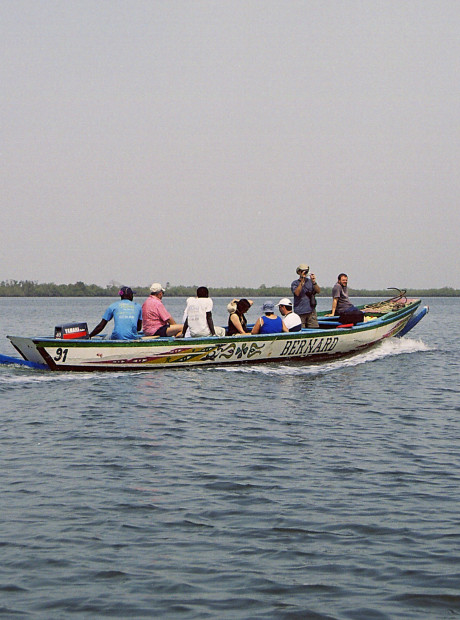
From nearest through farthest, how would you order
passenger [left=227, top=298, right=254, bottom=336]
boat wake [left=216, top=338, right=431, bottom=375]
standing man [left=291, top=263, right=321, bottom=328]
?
passenger [left=227, top=298, right=254, bottom=336], boat wake [left=216, top=338, right=431, bottom=375], standing man [left=291, top=263, right=321, bottom=328]

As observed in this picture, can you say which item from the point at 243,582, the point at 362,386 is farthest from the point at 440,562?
the point at 362,386

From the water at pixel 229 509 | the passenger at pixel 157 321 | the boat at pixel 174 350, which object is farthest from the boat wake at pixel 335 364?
the water at pixel 229 509

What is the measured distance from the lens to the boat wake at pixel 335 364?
17.8 m

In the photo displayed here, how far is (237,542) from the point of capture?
6105mm

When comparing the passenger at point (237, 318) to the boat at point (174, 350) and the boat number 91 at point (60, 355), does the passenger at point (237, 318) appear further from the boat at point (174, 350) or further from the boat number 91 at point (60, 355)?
the boat number 91 at point (60, 355)

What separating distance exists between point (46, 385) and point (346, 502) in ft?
32.6

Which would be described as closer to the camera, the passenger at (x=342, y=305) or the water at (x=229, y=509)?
the water at (x=229, y=509)

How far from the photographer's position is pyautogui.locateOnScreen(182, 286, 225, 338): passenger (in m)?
16.8

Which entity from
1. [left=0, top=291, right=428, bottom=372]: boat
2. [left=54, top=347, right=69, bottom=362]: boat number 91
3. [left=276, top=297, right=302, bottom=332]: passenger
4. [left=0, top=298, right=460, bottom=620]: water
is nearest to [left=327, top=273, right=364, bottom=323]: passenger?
[left=0, top=291, right=428, bottom=372]: boat

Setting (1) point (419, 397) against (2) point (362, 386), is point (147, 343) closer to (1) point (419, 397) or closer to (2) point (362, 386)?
(2) point (362, 386)

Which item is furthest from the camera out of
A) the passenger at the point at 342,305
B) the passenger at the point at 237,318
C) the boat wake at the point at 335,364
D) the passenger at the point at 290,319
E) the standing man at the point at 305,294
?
the passenger at the point at 342,305

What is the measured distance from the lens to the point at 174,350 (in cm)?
1688

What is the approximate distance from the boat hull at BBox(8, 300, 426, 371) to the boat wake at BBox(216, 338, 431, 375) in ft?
0.59

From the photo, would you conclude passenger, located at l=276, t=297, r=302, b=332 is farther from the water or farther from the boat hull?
the water
